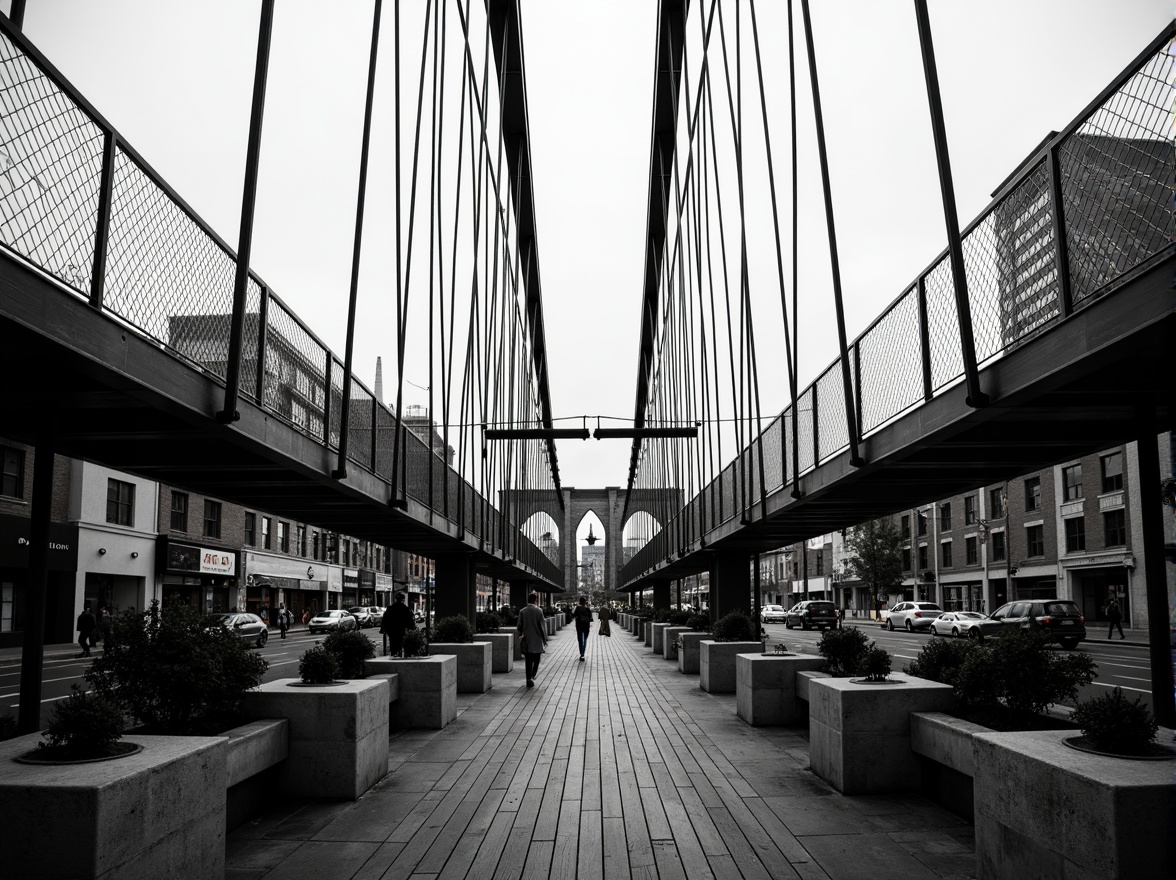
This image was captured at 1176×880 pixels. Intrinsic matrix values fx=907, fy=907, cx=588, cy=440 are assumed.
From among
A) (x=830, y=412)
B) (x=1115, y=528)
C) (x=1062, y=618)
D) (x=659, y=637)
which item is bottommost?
(x=659, y=637)

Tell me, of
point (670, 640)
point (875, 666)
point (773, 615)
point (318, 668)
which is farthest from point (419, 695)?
point (773, 615)

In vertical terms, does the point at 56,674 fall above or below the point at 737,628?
below

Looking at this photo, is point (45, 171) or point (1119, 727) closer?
point (1119, 727)

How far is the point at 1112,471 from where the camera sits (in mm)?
37781

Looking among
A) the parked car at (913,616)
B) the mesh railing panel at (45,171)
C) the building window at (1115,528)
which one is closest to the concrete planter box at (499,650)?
the mesh railing panel at (45,171)

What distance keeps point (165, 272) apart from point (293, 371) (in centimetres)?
256

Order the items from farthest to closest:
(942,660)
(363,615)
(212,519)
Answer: (363,615), (212,519), (942,660)

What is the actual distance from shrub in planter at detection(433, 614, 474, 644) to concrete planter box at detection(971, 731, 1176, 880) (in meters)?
12.0

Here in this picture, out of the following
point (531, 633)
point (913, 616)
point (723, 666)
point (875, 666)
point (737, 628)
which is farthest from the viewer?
point (913, 616)

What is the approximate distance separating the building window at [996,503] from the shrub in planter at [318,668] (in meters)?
46.0

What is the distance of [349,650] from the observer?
9.05 meters

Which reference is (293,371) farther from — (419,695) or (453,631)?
(453,631)

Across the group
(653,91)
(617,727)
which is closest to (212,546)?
(653,91)

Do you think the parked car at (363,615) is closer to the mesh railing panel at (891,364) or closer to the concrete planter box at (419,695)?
the concrete planter box at (419,695)
